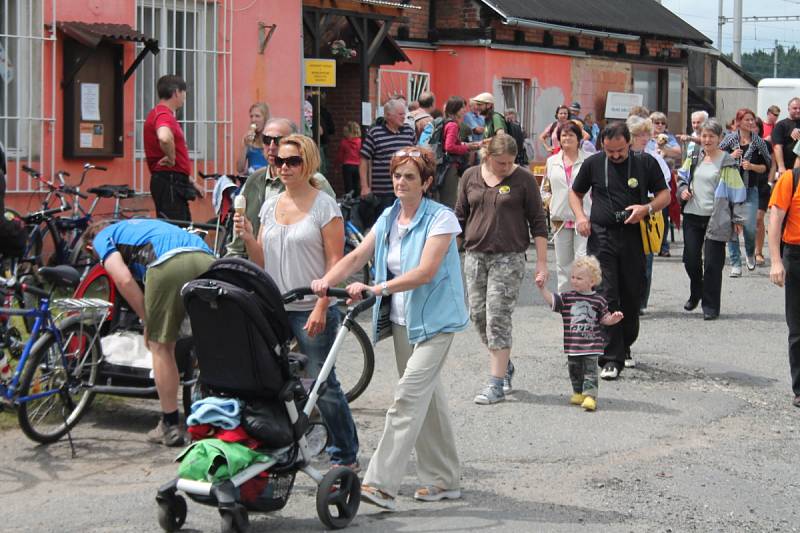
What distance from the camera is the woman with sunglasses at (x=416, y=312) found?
6484mm

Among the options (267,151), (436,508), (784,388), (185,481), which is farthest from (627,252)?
(185,481)

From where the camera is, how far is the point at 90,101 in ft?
45.5

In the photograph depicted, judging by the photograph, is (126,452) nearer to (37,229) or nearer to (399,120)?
(37,229)

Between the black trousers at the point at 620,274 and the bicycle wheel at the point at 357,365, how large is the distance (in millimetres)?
2095

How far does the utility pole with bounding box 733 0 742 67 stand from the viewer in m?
42.1

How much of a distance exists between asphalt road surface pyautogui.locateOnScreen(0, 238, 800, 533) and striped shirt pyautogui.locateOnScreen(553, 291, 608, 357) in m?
0.44

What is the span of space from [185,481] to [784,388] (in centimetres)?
577

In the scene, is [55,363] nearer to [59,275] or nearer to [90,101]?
[59,275]

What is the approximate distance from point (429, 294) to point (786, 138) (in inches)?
495

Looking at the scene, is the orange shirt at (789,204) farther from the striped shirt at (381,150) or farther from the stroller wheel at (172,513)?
the striped shirt at (381,150)

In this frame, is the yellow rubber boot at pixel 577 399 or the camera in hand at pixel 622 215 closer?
the yellow rubber boot at pixel 577 399

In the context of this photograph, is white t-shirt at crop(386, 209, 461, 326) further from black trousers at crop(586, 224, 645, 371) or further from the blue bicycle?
black trousers at crop(586, 224, 645, 371)

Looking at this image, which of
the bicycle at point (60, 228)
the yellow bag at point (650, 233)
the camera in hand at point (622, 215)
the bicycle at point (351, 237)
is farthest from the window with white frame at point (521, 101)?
the camera in hand at point (622, 215)

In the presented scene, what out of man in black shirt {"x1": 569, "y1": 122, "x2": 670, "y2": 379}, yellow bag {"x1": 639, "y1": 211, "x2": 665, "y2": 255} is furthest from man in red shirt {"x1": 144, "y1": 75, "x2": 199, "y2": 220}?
yellow bag {"x1": 639, "y1": 211, "x2": 665, "y2": 255}
